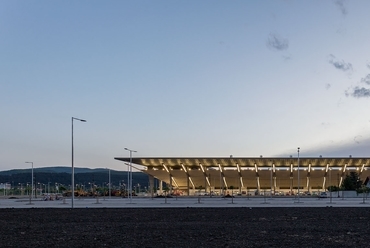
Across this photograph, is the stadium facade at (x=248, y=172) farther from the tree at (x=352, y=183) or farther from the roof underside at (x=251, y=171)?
the tree at (x=352, y=183)

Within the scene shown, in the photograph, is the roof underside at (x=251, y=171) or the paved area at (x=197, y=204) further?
the roof underside at (x=251, y=171)

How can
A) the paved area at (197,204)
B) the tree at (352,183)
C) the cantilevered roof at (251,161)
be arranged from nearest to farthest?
the paved area at (197,204) → the tree at (352,183) → the cantilevered roof at (251,161)

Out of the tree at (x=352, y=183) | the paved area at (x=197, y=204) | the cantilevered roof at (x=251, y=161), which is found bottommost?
the paved area at (x=197, y=204)

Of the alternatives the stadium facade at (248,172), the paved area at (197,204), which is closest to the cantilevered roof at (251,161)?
the stadium facade at (248,172)

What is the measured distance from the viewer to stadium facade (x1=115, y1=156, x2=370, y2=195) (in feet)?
403

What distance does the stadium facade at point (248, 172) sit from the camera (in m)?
123

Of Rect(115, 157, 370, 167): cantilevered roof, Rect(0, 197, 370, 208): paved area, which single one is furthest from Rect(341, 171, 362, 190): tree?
Rect(0, 197, 370, 208): paved area

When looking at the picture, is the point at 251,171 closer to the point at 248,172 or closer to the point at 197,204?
the point at 248,172

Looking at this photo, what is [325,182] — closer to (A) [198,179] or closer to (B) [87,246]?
(A) [198,179]

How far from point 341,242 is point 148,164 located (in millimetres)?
112435

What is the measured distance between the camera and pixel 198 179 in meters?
135

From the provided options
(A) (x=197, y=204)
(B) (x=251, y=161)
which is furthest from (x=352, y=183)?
(A) (x=197, y=204)

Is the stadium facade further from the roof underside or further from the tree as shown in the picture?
the tree

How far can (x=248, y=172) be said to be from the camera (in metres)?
131
